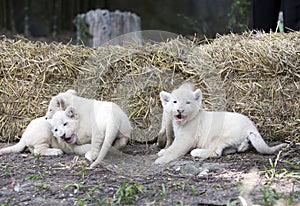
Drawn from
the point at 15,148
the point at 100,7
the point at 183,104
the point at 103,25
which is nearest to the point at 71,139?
the point at 15,148

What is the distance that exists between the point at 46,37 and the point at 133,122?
8182 millimetres

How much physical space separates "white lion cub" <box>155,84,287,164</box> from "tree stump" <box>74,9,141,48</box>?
4.94 meters

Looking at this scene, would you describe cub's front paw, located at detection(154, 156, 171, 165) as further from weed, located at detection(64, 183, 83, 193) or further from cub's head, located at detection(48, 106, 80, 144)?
weed, located at detection(64, 183, 83, 193)

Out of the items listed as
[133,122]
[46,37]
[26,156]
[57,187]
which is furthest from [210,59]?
[46,37]

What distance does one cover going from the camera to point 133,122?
550 cm

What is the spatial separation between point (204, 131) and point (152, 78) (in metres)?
0.98

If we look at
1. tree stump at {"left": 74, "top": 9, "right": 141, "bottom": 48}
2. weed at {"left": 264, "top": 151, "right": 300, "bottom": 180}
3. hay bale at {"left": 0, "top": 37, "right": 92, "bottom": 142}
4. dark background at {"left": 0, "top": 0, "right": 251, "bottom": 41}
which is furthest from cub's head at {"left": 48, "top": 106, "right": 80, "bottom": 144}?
dark background at {"left": 0, "top": 0, "right": 251, "bottom": 41}

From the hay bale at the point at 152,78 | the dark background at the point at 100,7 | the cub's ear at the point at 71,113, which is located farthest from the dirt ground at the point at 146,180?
the dark background at the point at 100,7

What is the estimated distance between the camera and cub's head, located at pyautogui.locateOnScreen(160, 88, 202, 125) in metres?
4.66

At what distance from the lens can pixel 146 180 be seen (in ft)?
13.2

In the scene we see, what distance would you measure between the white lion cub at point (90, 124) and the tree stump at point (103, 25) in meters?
4.80

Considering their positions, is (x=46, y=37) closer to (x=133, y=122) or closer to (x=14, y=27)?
(x=14, y=27)

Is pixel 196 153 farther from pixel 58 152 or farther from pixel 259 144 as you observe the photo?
pixel 58 152

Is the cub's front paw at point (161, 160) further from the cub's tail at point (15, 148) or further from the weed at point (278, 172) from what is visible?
the cub's tail at point (15, 148)
